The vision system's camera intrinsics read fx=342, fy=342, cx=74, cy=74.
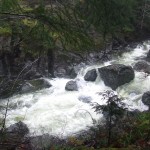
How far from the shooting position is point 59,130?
10664 mm

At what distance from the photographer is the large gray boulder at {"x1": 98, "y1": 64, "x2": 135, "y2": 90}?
45.6 feet

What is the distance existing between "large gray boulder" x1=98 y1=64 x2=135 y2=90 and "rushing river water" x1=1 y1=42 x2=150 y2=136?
21cm

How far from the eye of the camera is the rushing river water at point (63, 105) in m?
11.0

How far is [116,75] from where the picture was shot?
13.9m

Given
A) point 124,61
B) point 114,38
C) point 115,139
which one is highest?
point 114,38

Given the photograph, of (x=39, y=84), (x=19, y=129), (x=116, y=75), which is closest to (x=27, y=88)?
(x=39, y=84)

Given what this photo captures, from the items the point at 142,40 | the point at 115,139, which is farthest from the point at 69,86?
the point at 142,40

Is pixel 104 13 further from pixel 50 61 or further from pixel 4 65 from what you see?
pixel 50 61

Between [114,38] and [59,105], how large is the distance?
24.4ft

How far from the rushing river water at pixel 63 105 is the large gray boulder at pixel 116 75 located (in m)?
0.21

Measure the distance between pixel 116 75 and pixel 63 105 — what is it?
9.35ft

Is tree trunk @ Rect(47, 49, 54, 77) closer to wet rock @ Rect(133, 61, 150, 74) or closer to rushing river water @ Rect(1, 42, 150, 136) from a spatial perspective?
rushing river water @ Rect(1, 42, 150, 136)

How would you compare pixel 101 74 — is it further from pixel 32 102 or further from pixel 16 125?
pixel 16 125

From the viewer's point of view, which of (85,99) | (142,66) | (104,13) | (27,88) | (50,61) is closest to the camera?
(104,13)
